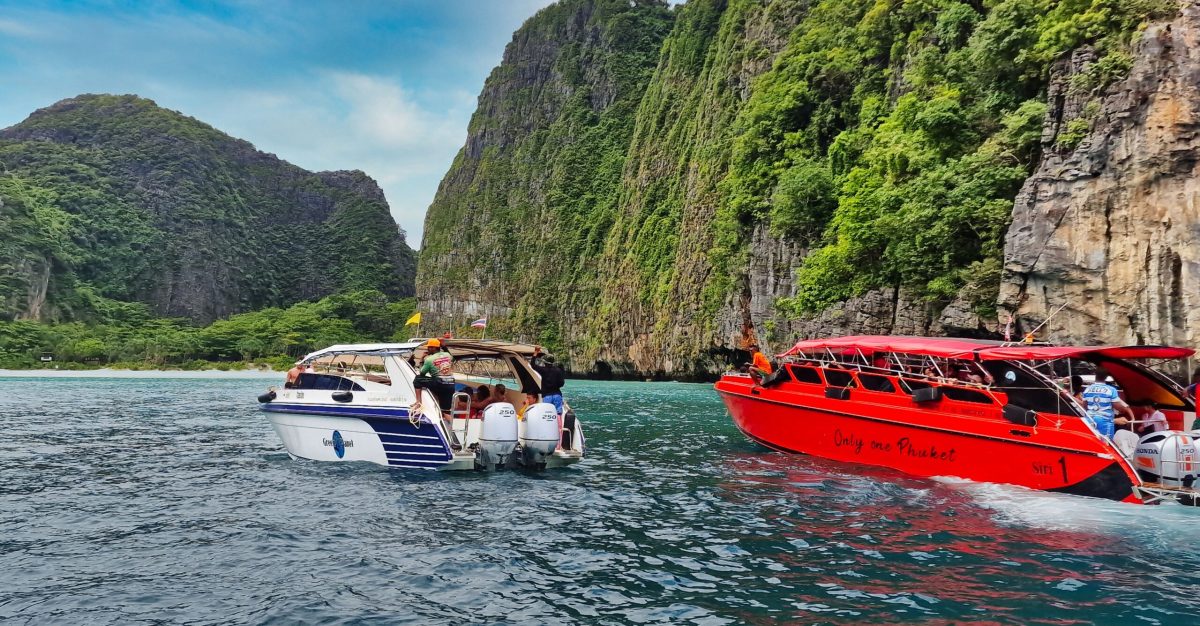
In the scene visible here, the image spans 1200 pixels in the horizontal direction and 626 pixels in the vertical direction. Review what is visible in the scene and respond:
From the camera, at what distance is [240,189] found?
195 meters

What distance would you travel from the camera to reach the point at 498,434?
14102 mm

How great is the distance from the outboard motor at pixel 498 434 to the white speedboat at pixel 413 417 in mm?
20

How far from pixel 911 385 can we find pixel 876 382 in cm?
87

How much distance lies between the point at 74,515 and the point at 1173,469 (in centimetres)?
1738

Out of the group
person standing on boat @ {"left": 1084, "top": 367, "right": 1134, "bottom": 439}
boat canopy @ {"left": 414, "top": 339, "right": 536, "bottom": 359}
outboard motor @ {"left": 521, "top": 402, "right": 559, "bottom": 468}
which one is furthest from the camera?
boat canopy @ {"left": 414, "top": 339, "right": 536, "bottom": 359}

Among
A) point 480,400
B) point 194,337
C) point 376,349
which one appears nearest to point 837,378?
point 480,400

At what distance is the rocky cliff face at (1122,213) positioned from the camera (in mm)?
20738

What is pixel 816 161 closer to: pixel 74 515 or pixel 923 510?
pixel 923 510

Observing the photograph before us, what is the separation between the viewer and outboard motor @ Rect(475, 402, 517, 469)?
14109 millimetres

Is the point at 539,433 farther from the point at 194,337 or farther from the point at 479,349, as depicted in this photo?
the point at 194,337

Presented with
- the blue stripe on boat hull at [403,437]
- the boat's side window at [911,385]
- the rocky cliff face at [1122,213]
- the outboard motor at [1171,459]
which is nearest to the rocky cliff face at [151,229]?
the blue stripe on boat hull at [403,437]

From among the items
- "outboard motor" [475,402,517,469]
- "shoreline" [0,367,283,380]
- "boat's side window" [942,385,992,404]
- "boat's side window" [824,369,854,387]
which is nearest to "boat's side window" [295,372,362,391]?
"outboard motor" [475,402,517,469]

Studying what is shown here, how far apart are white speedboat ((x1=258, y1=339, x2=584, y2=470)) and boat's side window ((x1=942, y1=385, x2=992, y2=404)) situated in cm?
806

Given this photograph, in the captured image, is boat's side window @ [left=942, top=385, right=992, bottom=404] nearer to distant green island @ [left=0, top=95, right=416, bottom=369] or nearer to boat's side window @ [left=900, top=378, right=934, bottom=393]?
boat's side window @ [left=900, top=378, right=934, bottom=393]
